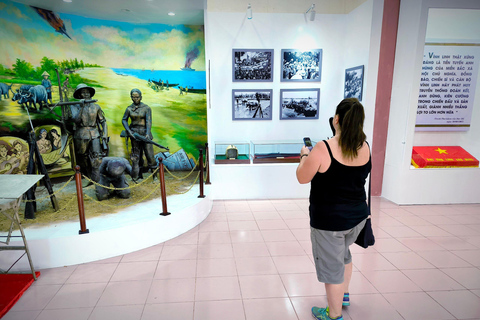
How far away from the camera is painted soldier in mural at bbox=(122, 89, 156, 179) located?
21.1 feet

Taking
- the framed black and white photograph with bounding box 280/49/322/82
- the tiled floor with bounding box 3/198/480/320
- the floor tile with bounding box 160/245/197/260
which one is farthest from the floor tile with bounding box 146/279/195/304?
the framed black and white photograph with bounding box 280/49/322/82

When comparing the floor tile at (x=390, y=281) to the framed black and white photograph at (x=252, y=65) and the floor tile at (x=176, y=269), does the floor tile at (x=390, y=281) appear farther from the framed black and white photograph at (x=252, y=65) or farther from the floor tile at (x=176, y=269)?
the framed black and white photograph at (x=252, y=65)

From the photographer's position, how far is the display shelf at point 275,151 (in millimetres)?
6691

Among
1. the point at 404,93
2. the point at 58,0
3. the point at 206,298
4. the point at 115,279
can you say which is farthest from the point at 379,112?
the point at 58,0

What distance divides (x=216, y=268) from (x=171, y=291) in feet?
2.26

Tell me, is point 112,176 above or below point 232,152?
below

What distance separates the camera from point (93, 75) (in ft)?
22.8

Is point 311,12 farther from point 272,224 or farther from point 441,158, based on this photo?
point 272,224

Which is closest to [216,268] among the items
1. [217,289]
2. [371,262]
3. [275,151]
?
[217,289]

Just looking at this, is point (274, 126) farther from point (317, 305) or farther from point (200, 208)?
point (317, 305)

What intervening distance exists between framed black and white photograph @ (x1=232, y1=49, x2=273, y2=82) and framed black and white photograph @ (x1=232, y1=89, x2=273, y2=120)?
30 centimetres

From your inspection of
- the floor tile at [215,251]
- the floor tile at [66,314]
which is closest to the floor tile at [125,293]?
the floor tile at [66,314]

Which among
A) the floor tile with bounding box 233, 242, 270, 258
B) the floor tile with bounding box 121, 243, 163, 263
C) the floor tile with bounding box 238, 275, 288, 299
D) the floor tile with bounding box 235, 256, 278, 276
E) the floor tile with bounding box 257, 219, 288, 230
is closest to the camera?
the floor tile with bounding box 238, 275, 288, 299

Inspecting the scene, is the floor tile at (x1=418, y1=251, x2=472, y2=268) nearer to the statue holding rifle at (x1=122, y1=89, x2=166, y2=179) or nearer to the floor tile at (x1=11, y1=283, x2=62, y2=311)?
the floor tile at (x1=11, y1=283, x2=62, y2=311)
